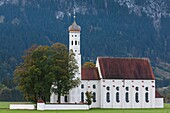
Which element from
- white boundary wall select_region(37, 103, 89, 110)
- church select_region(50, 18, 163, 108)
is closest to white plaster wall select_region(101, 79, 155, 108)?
church select_region(50, 18, 163, 108)

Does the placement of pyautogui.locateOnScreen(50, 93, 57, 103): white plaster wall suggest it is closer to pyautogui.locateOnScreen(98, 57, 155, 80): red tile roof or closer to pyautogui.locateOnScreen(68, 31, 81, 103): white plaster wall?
pyautogui.locateOnScreen(68, 31, 81, 103): white plaster wall

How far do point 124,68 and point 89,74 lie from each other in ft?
24.6

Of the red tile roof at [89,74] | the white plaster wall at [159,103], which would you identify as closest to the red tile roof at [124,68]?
the red tile roof at [89,74]

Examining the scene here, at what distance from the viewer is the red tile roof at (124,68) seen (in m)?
120

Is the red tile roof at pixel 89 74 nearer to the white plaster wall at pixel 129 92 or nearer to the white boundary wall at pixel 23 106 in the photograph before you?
the white plaster wall at pixel 129 92

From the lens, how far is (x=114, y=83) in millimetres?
120188

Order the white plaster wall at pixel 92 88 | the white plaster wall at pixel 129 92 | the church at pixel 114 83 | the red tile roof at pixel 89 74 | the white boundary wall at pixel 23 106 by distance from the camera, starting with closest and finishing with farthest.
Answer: the white boundary wall at pixel 23 106 → the white plaster wall at pixel 92 88 → the church at pixel 114 83 → the red tile roof at pixel 89 74 → the white plaster wall at pixel 129 92

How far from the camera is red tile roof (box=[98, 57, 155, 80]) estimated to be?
12000cm

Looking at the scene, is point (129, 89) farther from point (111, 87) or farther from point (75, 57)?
point (75, 57)

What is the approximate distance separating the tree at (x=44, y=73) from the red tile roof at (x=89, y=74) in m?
8.92

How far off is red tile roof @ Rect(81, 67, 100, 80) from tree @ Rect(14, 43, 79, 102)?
8922 mm

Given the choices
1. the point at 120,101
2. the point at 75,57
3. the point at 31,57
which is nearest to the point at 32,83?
the point at 31,57

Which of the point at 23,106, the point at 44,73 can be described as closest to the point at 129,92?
the point at 44,73

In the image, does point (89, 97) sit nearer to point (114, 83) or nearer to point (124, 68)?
point (114, 83)
